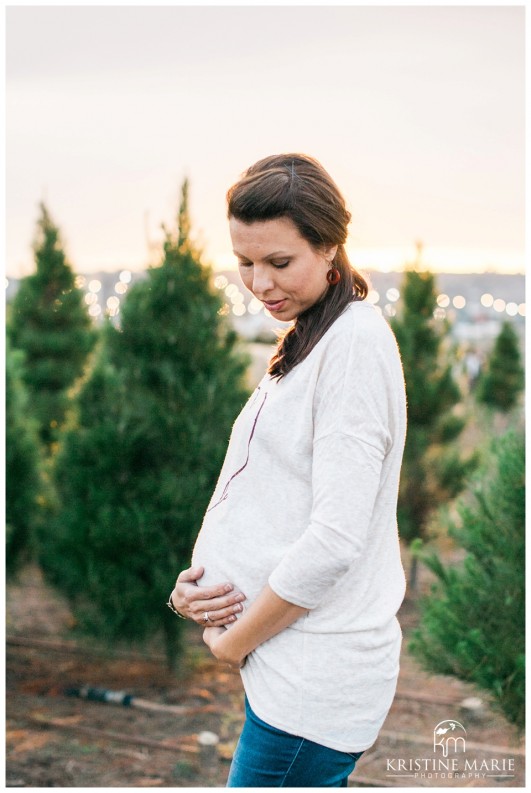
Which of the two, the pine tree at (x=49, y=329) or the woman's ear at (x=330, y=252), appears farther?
the pine tree at (x=49, y=329)

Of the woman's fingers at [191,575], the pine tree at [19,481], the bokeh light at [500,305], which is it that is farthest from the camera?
the bokeh light at [500,305]

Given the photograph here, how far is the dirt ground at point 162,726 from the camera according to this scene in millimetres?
3740

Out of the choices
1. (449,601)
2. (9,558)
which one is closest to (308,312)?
(449,601)

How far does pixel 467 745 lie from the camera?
13.4ft

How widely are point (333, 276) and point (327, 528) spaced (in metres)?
0.47

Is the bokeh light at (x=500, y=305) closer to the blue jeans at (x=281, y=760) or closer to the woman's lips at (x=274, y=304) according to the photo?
the woman's lips at (x=274, y=304)

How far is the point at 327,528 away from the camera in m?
1.24

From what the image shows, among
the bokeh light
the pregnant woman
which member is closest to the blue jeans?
the pregnant woman

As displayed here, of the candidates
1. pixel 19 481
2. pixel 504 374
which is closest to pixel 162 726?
pixel 19 481

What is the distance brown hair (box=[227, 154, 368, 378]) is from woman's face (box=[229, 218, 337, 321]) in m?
0.01

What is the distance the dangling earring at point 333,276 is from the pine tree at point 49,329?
6867 millimetres

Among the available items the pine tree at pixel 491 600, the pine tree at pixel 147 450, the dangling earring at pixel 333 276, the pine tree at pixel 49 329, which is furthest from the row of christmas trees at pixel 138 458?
the dangling earring at pixel 333 276

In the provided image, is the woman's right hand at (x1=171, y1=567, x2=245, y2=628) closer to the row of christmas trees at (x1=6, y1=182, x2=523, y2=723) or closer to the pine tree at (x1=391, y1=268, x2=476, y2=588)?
the row of christmas trees at (x1=6, y1=182, x2=523, y2=723)

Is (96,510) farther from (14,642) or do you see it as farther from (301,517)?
(301,517)
